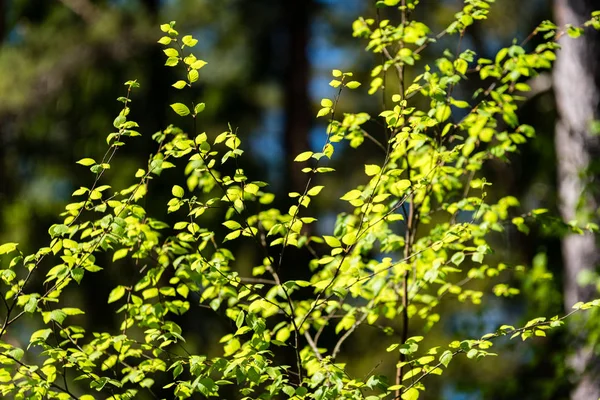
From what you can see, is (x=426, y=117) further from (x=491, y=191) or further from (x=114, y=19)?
(x=491, y=191)

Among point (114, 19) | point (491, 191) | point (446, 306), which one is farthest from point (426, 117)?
point (446, 306)

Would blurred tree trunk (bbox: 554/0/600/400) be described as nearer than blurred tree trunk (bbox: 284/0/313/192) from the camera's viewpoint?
Yes

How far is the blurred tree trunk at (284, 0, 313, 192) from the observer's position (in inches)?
390

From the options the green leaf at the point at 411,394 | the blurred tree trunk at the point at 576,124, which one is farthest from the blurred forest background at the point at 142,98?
the green leaf at the point at 411,394

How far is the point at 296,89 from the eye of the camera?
10.2 metres

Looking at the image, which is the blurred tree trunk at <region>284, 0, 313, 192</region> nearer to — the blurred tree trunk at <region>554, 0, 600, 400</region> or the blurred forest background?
the blurred forest background

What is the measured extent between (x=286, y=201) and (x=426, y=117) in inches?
241

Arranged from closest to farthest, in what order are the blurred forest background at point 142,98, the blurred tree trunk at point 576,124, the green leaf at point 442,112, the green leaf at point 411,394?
the green leaf at point 411,394 → the green leaf at point 442,112 → the blurred tree trunk at point 576,124 → the blurred forest background at point 142,98

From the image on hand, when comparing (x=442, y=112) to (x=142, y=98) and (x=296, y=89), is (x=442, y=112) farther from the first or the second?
(x=296, y=89)

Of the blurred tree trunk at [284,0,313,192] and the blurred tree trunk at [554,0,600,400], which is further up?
the blurred tree trunk at [284,0,313,192]

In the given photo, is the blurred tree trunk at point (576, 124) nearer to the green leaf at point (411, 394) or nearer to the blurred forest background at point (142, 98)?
the blurred forest background at point (142, 98)

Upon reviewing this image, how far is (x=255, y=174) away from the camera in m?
9.34

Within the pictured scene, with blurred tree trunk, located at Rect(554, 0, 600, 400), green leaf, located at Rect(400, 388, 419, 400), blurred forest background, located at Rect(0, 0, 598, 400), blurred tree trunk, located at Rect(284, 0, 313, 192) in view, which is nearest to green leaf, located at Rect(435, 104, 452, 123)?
green leaf, located at Rect(400, 388, 419, 400)

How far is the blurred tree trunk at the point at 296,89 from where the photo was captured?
9914 mm
